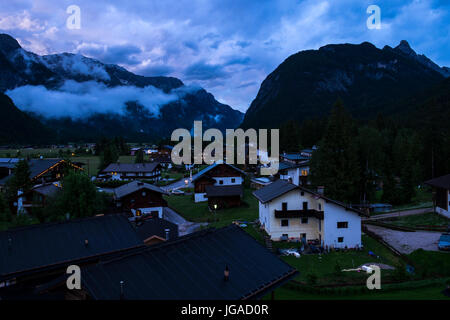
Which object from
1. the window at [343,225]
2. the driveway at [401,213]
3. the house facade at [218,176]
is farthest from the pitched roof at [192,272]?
the house facade at [218,176]

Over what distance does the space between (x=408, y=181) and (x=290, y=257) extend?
2864 cm

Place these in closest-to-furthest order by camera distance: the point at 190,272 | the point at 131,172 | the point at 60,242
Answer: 1. the point at 190,272
2. the point at 60,242
3. the point at 131,172

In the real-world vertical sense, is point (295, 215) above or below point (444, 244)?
above

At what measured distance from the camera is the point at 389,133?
72750 millimetres

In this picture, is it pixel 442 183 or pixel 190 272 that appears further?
pixel 442 183

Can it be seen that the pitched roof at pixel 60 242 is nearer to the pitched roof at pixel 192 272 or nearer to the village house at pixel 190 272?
the village house at pixel 190 272

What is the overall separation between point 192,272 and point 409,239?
2727 centimetres

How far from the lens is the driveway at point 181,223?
35.1 m

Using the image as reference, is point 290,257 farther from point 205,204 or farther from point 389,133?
point 389,133

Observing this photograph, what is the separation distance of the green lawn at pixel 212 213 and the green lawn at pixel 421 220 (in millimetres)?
16157

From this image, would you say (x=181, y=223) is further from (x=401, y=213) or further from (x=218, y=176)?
(x=401, y=213)

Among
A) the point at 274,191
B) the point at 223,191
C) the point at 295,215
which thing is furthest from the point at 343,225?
the point at 223,191

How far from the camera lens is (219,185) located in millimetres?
53094
